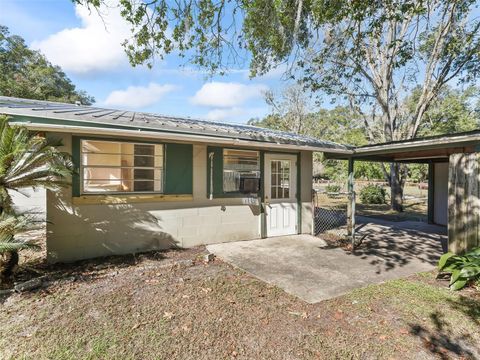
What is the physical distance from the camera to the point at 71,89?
25891 millimetres

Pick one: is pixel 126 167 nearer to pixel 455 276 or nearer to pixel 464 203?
pixel 455 276

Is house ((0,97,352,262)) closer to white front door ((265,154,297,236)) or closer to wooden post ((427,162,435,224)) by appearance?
white front door ((265,154,297,236))

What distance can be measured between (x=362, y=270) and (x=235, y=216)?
3173 millimetres

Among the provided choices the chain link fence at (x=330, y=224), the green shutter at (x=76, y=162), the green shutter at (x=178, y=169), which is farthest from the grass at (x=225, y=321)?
the chain link fence at (x=330, y=224)

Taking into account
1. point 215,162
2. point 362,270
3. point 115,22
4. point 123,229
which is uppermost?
point 115,22

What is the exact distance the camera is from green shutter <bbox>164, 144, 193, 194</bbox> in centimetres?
612

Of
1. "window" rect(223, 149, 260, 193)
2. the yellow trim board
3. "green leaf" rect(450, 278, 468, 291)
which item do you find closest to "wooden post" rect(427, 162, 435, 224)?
"green leaf" rect(450, 278, 468, 291)

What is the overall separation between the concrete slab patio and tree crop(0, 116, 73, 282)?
135 inches

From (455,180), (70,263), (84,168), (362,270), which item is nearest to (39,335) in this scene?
(70,263)

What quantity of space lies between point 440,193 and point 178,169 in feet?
32.8

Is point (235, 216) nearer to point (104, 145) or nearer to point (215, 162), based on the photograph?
point (215, 162)

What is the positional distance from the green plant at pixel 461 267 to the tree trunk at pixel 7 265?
6.82 meters

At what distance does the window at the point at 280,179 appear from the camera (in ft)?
25.0

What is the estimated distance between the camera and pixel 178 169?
6.23 m
